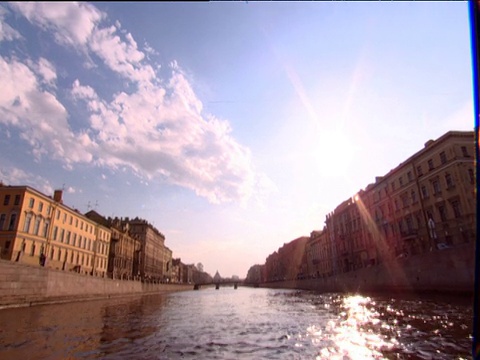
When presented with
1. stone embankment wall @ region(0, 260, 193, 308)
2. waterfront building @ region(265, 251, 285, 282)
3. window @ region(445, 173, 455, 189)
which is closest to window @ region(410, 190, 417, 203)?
Result: window @ region(445, 173, 455, 189)

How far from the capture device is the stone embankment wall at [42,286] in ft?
88.0

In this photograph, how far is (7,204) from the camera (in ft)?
145

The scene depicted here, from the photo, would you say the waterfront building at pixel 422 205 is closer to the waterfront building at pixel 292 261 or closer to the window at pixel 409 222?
the window at pixel 409 222

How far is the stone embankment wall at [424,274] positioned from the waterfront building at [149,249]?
236 ft

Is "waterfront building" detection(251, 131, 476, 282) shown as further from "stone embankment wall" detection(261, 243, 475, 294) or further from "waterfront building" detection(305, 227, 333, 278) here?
"waterfront building" detection(305, 227, 333, 278)

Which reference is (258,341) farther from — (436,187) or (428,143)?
(428,143)

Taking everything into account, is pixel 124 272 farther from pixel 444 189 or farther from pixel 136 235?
pixel 444 189

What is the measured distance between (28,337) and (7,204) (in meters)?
40.9

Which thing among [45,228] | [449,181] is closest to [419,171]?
[449,181]

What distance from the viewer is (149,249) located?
11481cm

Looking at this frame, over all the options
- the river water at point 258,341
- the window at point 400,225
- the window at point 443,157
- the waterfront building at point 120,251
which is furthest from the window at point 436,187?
the waterfront building at point 120,251

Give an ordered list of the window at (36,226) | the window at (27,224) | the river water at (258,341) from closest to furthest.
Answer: the river water at (258,341)
the window at (27,224)
the window at (36,226)

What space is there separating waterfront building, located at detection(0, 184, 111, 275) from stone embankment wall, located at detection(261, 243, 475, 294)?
42.8 m

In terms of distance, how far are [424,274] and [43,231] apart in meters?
52.5
